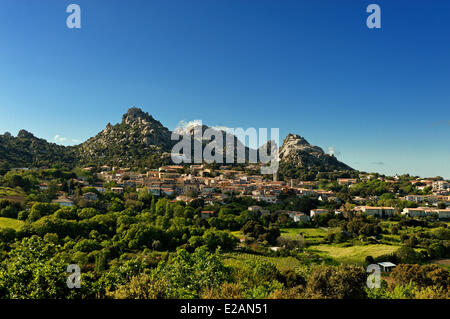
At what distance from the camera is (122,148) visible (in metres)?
109

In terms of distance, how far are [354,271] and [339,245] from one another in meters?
24.5

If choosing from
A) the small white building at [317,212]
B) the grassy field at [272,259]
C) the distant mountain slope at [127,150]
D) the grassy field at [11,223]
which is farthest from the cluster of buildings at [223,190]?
the grassy field at [272,259]

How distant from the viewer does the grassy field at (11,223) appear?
33.8 m

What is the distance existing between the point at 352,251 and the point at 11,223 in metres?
44.3

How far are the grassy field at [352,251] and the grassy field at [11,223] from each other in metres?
37.9

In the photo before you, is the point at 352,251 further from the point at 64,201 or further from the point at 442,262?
the point at 64,201

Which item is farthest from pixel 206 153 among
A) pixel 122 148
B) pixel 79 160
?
pixel 79 160

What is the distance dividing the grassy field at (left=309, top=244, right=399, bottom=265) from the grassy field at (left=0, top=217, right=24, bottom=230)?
3793 cm

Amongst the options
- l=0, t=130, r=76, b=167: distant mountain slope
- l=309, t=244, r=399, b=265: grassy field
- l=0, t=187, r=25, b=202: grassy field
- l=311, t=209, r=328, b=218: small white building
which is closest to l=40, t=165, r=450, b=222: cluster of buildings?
l=311, t=209, r=328, b=218: small white building

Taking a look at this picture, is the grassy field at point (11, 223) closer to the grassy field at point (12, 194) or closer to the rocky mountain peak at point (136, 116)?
the grassy field at point (12, 194)

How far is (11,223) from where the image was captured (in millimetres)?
A: 35125

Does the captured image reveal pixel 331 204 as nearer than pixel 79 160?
Yes
